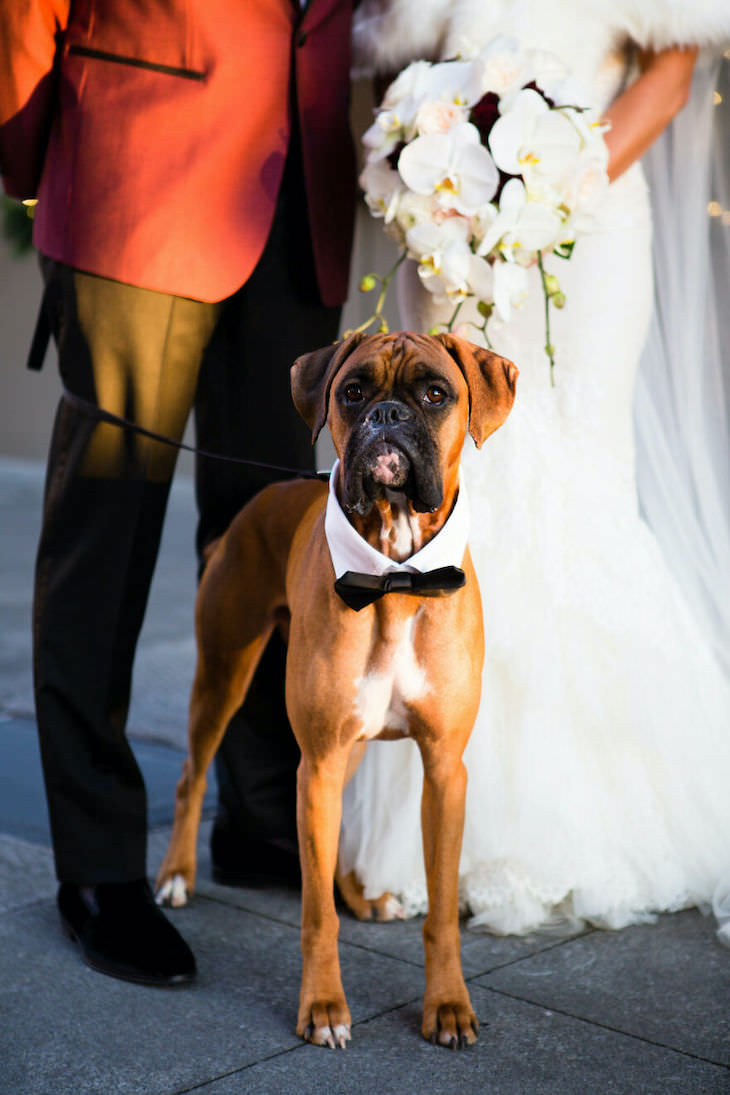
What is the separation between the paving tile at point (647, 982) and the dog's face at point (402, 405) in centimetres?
94

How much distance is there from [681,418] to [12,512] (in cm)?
673

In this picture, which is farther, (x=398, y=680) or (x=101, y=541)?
(x=101, y=541)

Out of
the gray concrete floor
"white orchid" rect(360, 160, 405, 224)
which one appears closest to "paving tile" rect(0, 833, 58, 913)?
the gray concrete floor

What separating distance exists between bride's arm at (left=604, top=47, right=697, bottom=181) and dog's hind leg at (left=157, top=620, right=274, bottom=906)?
1286mm

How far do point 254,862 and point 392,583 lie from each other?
106 cm

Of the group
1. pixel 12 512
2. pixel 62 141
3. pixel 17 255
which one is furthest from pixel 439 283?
pixel 17 255

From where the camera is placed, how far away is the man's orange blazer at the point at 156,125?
2.37 meters

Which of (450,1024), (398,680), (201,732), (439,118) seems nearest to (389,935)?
(450,1024)

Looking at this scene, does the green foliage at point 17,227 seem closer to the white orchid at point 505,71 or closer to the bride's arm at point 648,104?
the bride's arm at point 648,104

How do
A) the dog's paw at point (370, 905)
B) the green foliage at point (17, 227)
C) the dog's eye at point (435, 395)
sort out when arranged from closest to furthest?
the dog's eye at point (435, 395), the dog's paw at point (370, 905), the green foliage at point (17, 227)

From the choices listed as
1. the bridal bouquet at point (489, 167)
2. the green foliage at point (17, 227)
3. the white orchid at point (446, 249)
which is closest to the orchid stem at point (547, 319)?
the bridal bouquet at point (489, 167)

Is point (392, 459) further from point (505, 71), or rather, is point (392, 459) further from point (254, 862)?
point (254, 862)

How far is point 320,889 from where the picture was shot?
2092 mm

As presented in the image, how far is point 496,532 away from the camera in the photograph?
9.03 ft
